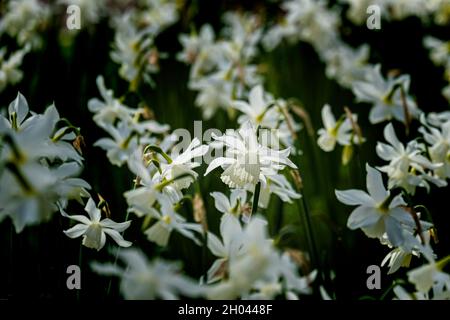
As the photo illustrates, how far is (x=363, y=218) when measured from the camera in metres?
1.27

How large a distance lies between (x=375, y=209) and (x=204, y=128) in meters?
1.62

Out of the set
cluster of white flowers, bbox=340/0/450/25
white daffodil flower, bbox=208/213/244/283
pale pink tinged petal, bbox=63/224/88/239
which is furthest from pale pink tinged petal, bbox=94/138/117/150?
cluster of white flowers, bbox=340/0/450/25

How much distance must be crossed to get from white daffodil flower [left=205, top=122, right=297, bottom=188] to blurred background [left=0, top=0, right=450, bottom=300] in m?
0.18

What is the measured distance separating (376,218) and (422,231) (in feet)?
0.41

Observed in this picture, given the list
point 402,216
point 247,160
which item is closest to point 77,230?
point 247,160

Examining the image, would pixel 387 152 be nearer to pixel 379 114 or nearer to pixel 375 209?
pixel 375 209

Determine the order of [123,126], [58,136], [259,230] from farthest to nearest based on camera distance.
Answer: [123,126], [58,136], [259,230]

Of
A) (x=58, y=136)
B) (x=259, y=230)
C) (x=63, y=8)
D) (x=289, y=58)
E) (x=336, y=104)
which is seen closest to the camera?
(x=259, y=230)

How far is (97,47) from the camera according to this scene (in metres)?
3.32

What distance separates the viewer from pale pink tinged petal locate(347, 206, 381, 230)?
1.25 meters

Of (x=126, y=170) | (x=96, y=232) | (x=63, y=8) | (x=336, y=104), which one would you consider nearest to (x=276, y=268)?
(x=96, y=232)

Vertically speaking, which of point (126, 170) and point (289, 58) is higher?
point (289, 58)

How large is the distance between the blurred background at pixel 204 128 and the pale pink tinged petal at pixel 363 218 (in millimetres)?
184
